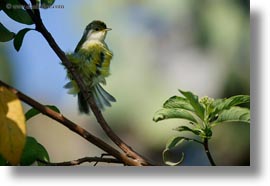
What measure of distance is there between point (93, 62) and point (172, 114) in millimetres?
265

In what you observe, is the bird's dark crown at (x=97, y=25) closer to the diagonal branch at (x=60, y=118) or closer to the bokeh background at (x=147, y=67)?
the bokeh background at (x=147, y=67)

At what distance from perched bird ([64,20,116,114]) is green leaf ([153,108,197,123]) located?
0.39 feet

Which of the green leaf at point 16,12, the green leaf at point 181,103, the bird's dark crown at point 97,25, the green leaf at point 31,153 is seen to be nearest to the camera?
the green leaf at point 31,153

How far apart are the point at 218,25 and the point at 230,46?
2.4 inches

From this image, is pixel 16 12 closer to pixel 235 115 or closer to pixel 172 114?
pixel 172 114

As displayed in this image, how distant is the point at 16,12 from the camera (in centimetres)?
82

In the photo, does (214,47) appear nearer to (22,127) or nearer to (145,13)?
(145,13)

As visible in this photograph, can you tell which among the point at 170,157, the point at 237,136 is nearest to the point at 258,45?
the point at 237,136

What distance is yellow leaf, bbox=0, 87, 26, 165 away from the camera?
0.41 m

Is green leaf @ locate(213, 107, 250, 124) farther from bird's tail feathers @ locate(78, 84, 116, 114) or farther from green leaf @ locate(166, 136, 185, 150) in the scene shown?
bird's tail feathers @ locate(78, 84, 116, 114)

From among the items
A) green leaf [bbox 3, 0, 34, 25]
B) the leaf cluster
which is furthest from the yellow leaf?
the leaf cluster

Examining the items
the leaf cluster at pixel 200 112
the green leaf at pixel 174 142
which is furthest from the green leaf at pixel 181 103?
the green leaf at pixel 174 142

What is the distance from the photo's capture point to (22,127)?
0.41m

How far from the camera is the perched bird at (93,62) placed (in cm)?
124
